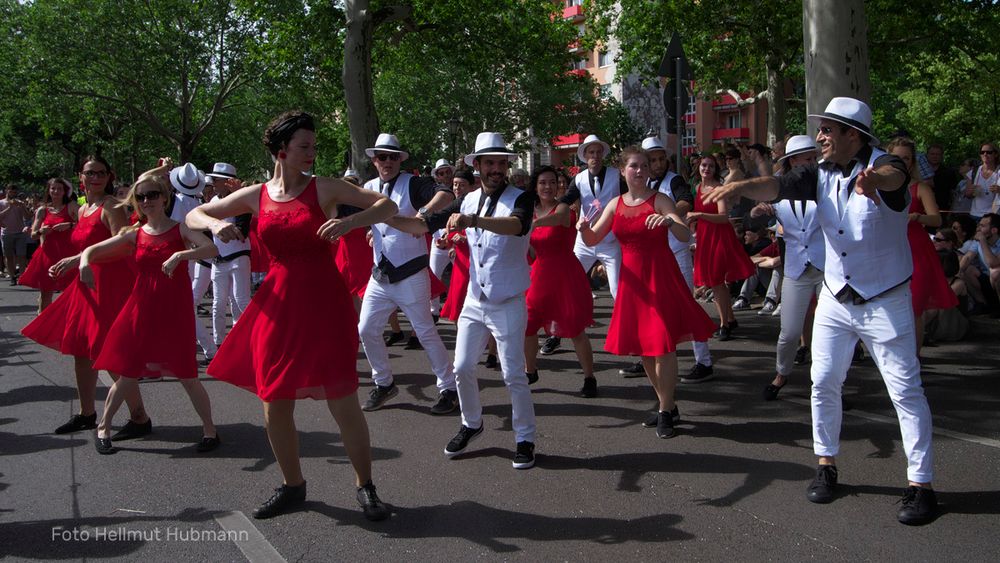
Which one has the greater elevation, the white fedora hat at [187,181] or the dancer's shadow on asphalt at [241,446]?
the white fedora hat at [187,181]

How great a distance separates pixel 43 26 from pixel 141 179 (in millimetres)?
33902

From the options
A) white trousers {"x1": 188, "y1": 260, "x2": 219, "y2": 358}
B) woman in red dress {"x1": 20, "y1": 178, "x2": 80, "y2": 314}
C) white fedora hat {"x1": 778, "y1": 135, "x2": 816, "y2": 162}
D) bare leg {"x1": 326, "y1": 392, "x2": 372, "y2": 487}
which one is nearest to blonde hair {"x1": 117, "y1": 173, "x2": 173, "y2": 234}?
bare leg {"x1": 326, "y1": 392, "x2": 372, "y2": 487}

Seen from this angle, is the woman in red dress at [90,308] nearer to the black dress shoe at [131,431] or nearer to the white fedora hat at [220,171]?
the black dress shoe at [131,431]

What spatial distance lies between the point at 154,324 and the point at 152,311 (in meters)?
0.09

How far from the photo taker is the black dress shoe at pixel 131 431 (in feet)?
21.1

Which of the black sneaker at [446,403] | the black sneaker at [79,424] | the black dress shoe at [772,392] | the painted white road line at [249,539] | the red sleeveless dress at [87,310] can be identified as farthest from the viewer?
the black dress shoe at [772,392]

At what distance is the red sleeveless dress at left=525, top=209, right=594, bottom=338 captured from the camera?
24.2 ft

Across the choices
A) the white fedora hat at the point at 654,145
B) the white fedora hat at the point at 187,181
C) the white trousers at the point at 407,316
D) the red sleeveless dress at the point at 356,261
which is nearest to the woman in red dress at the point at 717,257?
the white fedora hat at the point at 654,145

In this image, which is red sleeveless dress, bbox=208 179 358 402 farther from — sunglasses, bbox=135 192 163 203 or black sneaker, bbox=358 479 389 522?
sunglasses, bbox=135 192 163 203

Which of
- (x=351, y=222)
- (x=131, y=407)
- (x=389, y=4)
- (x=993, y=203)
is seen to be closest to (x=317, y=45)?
(x=389, y=4)

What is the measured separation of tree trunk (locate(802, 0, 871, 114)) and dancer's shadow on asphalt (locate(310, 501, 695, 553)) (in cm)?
669

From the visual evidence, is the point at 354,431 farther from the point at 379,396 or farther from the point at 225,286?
the point at 225,286

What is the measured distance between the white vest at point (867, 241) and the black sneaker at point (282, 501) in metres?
3.14

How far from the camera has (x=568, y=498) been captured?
16.2 ft
